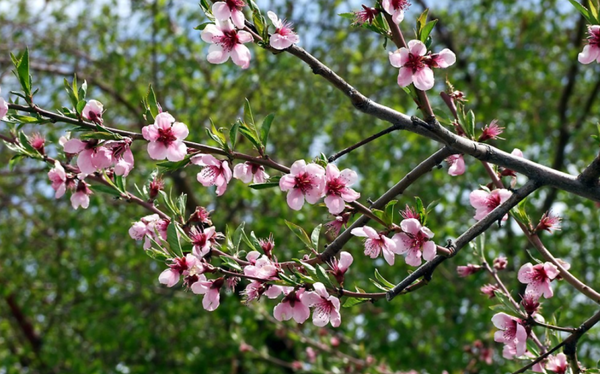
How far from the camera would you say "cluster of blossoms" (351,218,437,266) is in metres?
1.72

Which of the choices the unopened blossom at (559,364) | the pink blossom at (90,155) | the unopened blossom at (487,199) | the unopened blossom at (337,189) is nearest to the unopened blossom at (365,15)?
the unopened blossom at (337,189)

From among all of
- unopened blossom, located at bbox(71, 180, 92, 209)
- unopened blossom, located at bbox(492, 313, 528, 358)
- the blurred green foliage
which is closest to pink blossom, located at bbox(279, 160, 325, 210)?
unopened blossom, located at bbox(492, 313, 528, 358)

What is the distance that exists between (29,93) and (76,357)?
5080mm

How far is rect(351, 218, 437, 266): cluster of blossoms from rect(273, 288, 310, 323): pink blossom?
0.24 metres

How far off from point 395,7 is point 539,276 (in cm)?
89

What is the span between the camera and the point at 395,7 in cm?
173

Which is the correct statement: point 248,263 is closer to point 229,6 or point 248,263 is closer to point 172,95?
point 229,6

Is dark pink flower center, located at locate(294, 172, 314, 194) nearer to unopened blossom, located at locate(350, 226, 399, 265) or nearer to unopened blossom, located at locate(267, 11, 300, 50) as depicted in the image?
unopened blossom, located at locate(350, 226, 399, 265)

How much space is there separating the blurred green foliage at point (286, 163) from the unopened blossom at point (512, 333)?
334 cm

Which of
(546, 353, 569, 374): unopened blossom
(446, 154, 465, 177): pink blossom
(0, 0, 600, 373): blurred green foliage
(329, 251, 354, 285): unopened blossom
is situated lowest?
(0, 0, 600, 373): blurred green foliage

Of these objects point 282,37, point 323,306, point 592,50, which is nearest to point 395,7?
point 282,37

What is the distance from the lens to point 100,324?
609cm

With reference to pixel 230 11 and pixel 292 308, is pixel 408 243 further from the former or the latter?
pixel 230 11

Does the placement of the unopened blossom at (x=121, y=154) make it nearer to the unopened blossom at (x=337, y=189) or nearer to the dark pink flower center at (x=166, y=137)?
the dark pink flower center at (x=166, y=137)
